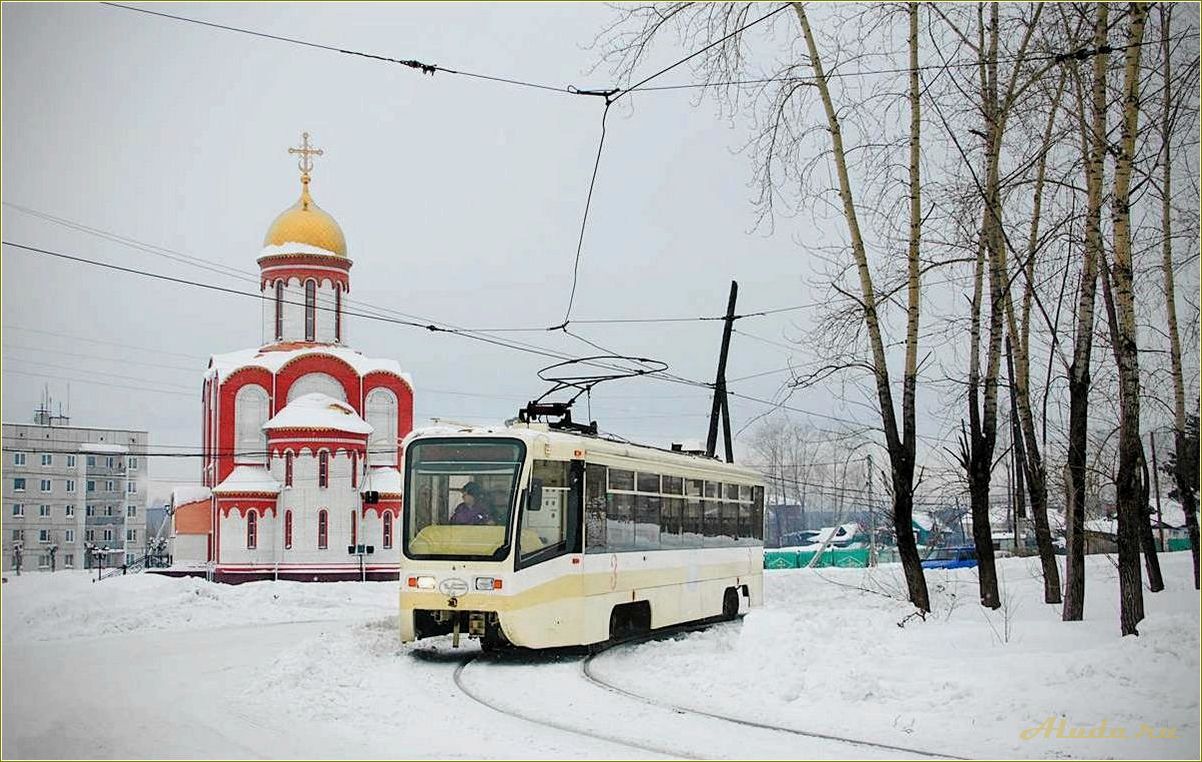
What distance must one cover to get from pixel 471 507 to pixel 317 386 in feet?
→ 129

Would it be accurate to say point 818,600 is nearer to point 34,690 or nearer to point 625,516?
point 625,516

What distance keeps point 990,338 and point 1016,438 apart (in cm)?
989

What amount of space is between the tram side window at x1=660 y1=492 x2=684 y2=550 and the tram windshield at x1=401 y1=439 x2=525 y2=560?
4.38m

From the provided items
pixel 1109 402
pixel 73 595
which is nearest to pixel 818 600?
pixel 1109 402

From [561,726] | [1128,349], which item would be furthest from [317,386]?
[561,726]

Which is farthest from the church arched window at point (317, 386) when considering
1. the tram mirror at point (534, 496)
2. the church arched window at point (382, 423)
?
the tram mirror at point (534, 496)

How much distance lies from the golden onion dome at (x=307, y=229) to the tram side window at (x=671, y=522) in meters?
37.9

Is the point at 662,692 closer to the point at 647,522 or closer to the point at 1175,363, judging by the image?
the point at 647,522

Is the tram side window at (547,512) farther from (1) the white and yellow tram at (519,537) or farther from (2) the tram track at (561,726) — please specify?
(2) the tram track at (561,726)

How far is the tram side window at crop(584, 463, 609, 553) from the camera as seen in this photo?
57.1ft

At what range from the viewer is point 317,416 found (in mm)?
52125

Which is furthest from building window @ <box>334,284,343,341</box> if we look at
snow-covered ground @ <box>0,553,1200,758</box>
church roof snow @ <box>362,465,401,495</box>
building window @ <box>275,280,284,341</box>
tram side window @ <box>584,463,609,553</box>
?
tram side window @ <box>584,463,609,553</box>

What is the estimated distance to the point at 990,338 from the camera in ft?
64.1

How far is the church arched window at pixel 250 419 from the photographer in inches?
2115
